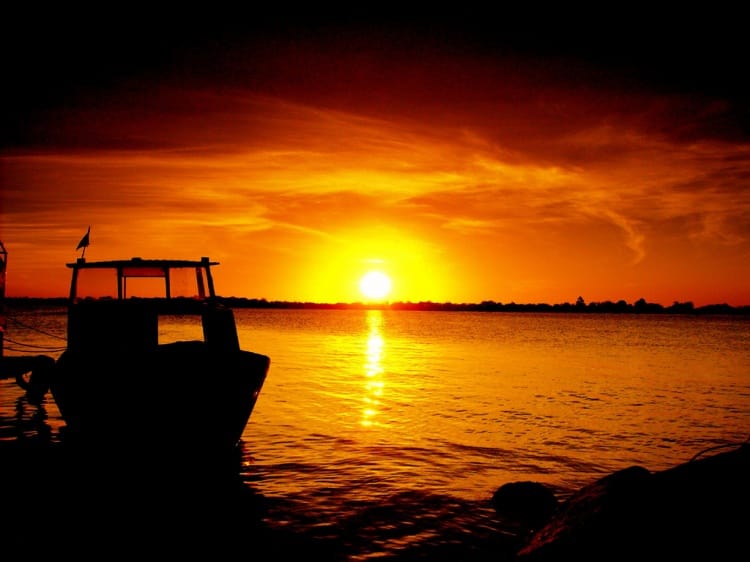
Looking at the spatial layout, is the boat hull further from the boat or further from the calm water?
the calm water

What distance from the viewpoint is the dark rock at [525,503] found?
11.0 metres

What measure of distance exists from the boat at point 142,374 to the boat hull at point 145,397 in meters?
0.02

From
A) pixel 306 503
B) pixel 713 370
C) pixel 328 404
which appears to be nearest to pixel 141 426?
pixel 306 503

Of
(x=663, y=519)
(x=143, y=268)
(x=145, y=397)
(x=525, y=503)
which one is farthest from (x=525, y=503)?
(x=143, y=268)

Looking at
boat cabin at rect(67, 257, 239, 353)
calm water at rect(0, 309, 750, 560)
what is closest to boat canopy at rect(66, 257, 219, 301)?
boat cabin at rect(67, 257, 239, 353)

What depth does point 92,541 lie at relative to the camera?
9.61 meters

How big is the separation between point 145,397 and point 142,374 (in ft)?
1.49

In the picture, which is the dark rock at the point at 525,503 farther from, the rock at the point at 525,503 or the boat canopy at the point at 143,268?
the boat canopy at the point at 143,268

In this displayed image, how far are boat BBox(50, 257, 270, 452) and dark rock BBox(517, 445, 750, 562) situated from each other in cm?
761

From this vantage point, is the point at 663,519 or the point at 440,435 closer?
the point at 663,519

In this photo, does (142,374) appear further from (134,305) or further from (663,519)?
(663,519)

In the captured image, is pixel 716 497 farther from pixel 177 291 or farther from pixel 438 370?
pixel 438 370

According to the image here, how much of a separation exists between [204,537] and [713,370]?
4072 cm

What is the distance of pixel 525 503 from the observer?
1134 cm
